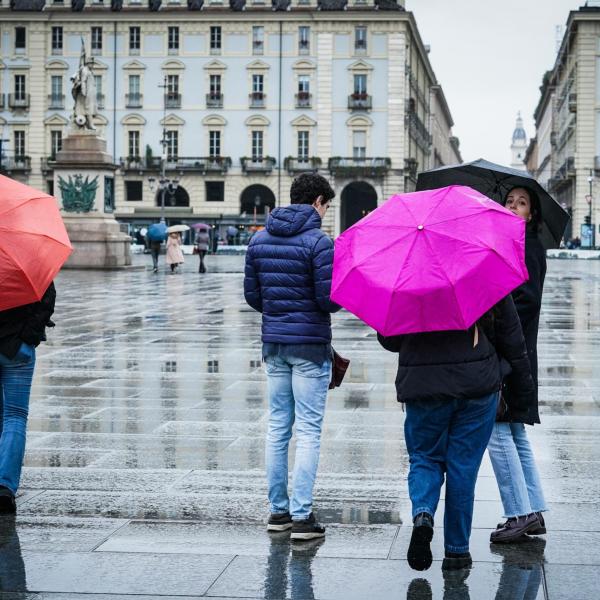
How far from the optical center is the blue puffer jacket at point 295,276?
20.3ft

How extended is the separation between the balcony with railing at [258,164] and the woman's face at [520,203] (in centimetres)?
7467

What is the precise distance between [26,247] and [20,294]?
0.25m

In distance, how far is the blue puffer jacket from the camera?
6.18 meters

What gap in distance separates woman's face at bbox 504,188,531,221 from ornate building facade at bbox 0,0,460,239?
7318cm

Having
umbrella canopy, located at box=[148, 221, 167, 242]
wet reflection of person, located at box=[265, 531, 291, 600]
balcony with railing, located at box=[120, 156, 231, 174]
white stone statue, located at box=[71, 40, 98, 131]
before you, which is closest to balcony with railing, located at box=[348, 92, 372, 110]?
balcony with railing, located at box=[120, 156, 231, 174]

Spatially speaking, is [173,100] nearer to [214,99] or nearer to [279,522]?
[214,99]

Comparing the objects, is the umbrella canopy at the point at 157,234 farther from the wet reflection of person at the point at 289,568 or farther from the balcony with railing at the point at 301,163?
the balcony with railing at the point at 301,163

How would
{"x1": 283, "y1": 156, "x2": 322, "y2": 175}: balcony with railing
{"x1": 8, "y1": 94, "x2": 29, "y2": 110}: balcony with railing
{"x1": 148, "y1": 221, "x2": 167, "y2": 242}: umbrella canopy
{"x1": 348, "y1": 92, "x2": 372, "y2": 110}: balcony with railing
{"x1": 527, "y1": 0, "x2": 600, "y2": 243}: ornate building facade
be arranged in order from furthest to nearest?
{"x1": 8, "y1": 94, "x2": 29, "y2": 110}: balcony with railing → {"x1": 283, "y1": 156, "x2": 322, "y2": 175}: balcony with railing → {"x1": 348, "y1": 92, "x2": 372, "y2": 110}: balcony with railing → {"x1": 527, "y1": 0, "x2": 600, "y2": 243}: ornate building facade → {"x1": 148, "y1": 221, "x2": 167, "y2": 242}: umbrella canopy

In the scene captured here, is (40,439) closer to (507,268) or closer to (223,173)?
(507,268)

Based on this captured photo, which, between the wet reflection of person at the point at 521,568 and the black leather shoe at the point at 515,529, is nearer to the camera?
the wet reflection of person at the point at 521,568

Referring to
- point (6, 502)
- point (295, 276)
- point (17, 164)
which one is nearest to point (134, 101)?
point (17, 164)

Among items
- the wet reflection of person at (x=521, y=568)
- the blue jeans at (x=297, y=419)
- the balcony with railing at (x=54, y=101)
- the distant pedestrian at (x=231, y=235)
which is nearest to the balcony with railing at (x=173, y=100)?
the balcony with railing at (x=54, y=101)

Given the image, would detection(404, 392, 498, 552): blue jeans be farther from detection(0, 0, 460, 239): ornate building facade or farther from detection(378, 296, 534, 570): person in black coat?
detection(0, 0, 460, 239): ornate building facade

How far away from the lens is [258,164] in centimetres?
8081
